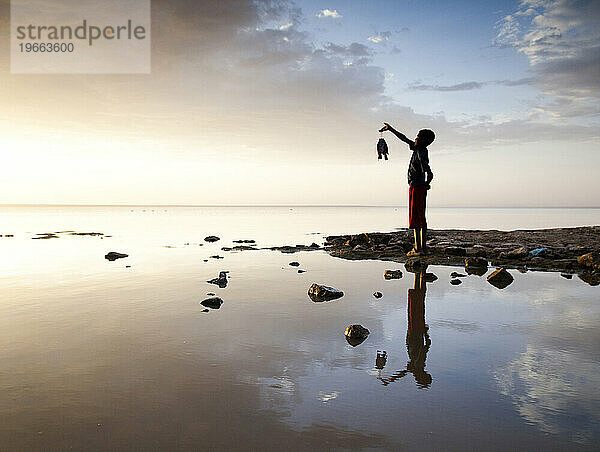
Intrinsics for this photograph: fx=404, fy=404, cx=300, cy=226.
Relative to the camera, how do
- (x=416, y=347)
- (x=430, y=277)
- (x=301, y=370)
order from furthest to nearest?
1. (x=430, y=277)
2. (x=416, y=347)
3. (x=301, y=370)

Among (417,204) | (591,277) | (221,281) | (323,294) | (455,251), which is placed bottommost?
(221,281)

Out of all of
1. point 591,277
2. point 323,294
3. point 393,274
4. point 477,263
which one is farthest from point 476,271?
point 323,294

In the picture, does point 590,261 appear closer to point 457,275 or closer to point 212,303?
point 457,275

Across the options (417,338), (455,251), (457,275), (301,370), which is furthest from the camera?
(455,251)

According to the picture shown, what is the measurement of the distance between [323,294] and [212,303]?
294cm

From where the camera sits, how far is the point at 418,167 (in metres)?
16.3

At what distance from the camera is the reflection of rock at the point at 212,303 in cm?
1000

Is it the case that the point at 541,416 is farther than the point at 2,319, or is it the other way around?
the point at 2,319

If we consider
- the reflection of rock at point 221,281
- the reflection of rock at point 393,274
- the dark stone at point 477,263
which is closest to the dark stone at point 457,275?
the reflection of rock at point 393,274

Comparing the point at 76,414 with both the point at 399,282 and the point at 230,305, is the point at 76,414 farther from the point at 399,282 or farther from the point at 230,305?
the point at 399,282

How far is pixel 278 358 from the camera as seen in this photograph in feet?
21.0

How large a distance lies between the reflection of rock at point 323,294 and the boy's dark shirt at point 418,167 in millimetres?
7246

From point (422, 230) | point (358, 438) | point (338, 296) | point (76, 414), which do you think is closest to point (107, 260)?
point (338, 296)

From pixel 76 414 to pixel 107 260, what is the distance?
1645cm
